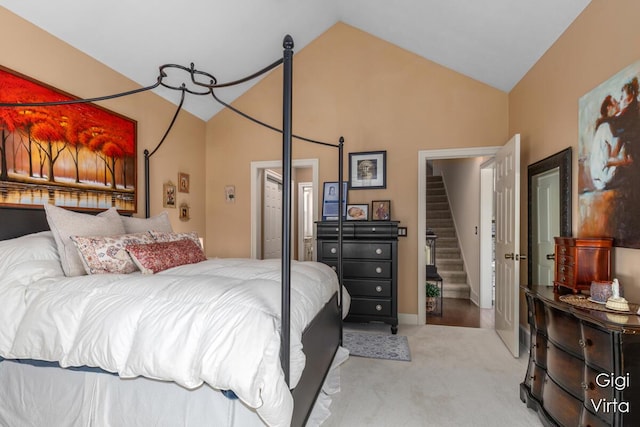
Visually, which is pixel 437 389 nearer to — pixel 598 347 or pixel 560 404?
pixel 560 404

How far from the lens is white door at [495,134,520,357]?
9.71 feet

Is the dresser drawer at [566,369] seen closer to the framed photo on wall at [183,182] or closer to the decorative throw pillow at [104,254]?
the decorative throw pillow at [104,254]

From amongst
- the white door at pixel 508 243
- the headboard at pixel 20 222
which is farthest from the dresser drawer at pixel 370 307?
the headboard at pixel 20 222

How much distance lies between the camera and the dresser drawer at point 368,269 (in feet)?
11.8

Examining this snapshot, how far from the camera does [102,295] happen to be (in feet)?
5.58

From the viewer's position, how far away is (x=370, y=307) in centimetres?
362

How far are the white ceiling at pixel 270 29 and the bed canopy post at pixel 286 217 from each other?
1949mm

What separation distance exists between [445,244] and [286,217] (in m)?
5.43

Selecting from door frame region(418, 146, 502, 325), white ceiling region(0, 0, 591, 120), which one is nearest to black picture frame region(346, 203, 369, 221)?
door frame region(418, 146, 502, 325)

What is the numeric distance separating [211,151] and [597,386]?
14.9 feet

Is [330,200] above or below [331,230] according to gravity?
above

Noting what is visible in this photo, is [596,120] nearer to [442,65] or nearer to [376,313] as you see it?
[442,65]

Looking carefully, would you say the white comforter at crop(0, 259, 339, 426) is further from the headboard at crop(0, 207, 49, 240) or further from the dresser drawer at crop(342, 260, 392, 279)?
the dresser drawer at crop(342, 260, 392, 279)

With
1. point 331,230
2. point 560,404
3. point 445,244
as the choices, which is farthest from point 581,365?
point 445,244
